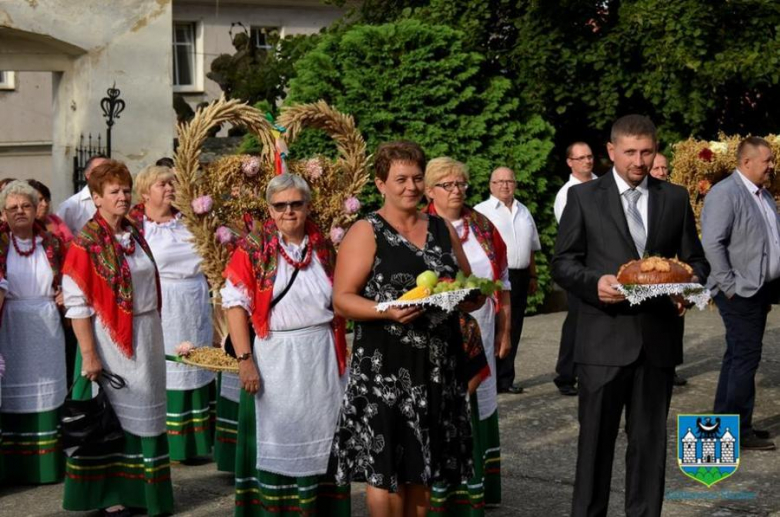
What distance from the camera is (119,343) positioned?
23.8 feet

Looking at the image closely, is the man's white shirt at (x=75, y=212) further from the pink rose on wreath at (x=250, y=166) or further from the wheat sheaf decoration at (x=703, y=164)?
the wheat sheaf decoration at (x=703, y=164)

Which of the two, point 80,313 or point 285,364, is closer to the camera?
point 285,364

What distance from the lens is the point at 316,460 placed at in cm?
666

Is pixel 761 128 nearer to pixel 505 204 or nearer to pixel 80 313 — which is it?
pixel 505 204

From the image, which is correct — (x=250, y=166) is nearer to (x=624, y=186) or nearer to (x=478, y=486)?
(x=478, y=486)

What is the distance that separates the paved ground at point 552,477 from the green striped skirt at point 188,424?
0.13 metres

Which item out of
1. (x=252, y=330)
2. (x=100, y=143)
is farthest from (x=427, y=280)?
(x=100, y=143)

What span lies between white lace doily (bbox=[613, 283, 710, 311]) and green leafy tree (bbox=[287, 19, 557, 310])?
878cm

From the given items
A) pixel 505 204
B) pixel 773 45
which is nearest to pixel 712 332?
pixel 773 45

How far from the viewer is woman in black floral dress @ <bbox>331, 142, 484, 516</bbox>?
5668mm

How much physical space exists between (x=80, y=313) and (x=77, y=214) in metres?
2.74

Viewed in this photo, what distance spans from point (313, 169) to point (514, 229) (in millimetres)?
3518

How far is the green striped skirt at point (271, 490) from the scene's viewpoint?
668cm

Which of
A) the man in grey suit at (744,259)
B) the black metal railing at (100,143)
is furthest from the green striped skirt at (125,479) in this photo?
the black metal railing at (100,143)
